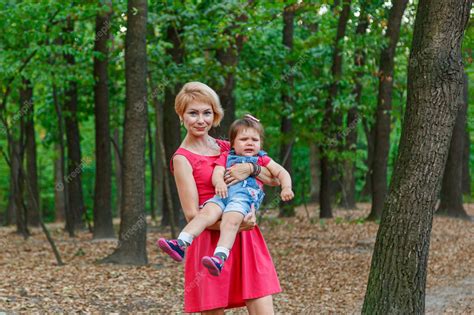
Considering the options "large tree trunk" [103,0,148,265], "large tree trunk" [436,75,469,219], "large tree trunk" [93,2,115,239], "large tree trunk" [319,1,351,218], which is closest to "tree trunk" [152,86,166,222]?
"large tree trunk" [93,2,115,239]

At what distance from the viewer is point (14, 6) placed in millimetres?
13625

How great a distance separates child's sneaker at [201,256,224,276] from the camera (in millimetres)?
3910

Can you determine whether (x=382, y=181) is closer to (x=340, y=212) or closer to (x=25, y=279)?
(x=340, y=212)

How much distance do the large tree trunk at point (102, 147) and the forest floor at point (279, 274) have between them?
1.82 ft

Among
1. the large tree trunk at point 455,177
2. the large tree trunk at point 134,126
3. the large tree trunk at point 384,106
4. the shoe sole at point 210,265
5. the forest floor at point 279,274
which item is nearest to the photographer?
the shoe sole at point 210,265

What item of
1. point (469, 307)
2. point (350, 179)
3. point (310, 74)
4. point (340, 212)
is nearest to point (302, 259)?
point (469, 307)

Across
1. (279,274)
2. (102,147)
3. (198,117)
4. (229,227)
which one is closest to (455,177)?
(102,147)

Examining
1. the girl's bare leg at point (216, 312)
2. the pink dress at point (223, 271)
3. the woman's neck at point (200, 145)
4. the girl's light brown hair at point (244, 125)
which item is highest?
the girl's light brown hair at point (244, 125)

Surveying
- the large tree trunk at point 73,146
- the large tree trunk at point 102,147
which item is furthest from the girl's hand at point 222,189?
the large tree trunk at point 73,146

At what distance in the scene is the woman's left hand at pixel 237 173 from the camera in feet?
13.6

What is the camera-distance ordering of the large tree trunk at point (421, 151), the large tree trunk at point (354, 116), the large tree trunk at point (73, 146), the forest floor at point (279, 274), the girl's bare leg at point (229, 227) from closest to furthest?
the girl's bare leg at point (229, 227) → the large tree trunk at point (421, 151) → the forest floor at point (279, 274) → the large tree trunk at point (354, 116) → the large tree trunk at point (73, 146)

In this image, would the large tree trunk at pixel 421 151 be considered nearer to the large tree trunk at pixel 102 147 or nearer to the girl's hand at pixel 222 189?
the girl's hand at pixel 222 189

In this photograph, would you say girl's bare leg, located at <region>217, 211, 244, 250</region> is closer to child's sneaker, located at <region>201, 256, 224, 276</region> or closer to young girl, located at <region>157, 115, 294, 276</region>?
young girl, located at <region>157, 115, 294, 276</region>

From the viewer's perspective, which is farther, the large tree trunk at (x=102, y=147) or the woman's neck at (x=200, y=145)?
the large tree trunk at (x=102, y=147)
